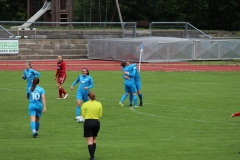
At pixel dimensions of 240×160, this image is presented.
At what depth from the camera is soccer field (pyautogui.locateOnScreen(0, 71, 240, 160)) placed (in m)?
17.2

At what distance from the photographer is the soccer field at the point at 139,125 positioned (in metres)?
17.2

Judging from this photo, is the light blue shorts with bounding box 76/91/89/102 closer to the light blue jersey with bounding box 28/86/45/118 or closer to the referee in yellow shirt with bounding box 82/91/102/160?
the light blue jersey with bounding box 28/86/45/118

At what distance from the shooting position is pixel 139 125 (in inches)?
867

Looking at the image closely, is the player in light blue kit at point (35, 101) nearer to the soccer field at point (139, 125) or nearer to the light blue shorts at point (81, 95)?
the soccer field at point (139, 125)

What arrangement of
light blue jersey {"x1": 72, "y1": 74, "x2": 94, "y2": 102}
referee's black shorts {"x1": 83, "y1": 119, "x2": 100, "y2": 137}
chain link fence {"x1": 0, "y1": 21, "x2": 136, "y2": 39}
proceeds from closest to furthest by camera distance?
referee's black shorts {"x1": 83, "y1": 119, "x2": 100, "y2": 137} < light blue jersey {"x1": 72, "y1": 74, "x2": 94, "y2": 102} < chain link fence {"x1": 0, "y1": 21, "x2": 136, "y2": 39}

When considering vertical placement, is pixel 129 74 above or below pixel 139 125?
above

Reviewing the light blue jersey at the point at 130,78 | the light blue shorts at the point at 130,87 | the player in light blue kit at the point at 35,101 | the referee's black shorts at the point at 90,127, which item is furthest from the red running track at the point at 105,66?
the referee's black shorts at the point at 90,127

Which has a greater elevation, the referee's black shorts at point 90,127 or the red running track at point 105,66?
the referee's black shorts at point 90,127

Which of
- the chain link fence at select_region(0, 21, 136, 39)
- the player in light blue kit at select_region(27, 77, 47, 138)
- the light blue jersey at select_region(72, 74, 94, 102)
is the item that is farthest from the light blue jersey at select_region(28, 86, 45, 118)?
the chain link fence at select_region(0, 21, 136, 39)

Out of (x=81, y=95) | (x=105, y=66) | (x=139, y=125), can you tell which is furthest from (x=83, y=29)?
(x=139, y=125)

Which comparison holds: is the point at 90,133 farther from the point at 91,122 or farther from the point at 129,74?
the point at 129,74

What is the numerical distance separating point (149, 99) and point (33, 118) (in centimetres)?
1149

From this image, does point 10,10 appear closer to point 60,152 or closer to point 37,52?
point 37,52

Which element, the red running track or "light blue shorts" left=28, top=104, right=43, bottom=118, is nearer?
"light blue shorts" left=28, top=104, right=43, bottom=118
